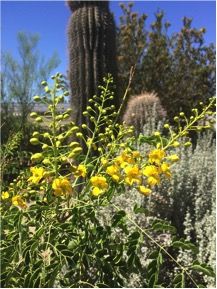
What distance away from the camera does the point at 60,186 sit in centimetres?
96

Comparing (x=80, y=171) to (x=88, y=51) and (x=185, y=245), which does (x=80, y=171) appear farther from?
(x=88, y=51)

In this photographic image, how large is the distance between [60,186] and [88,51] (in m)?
3.63

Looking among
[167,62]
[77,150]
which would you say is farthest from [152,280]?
[167,62]

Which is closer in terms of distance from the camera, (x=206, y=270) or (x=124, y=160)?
(x=206, y=270)

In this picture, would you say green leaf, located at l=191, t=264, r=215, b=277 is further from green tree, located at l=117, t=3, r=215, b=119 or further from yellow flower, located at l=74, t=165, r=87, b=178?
green tree, located at l=117, t=3, r=215, b=119

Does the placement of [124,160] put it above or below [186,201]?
above

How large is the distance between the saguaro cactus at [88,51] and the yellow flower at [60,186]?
10.9 feet

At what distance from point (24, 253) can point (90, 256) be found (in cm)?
15

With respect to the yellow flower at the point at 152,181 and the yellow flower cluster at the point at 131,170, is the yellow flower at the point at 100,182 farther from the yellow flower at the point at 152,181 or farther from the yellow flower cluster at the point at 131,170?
the yellow flower at the point at 152,181

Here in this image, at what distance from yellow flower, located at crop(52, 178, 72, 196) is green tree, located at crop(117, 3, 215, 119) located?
6895 millimetres

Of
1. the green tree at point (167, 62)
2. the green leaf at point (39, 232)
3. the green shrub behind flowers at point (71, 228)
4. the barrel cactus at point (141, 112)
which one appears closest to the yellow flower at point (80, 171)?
the green shrub behind flowers at point (71, 228)

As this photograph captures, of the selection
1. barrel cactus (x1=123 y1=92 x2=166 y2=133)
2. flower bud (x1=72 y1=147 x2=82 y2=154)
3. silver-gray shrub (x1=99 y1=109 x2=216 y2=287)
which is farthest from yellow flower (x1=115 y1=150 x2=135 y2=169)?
barrel cactus (x1=123 y1=92 x2=166 y2=133)

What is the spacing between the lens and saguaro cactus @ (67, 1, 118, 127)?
438cm

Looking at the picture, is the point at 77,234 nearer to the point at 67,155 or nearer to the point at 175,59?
the point at 67,155
